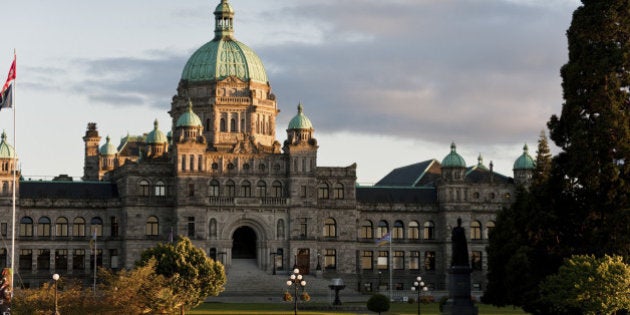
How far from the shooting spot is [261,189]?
14438 cm

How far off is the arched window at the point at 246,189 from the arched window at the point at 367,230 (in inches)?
581

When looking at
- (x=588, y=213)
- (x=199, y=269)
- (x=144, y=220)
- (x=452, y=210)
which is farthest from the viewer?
(x=452, y=210)

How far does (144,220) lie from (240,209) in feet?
31.7

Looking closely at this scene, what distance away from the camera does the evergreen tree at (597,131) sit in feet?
271

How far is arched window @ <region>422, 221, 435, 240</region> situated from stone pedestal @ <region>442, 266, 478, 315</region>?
82593 millimetres

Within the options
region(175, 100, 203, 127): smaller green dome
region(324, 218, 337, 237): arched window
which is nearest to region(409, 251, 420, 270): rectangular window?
region(324, 218, 337, 237): arched window

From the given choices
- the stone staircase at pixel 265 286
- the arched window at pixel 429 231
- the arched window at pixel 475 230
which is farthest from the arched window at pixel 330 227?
the arched window at pixel 475 230

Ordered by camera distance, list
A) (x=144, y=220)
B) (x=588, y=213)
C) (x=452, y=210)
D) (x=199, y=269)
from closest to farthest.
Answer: (x=588, y=213) < (x=199, y=269) < (x=144, y=220) < (x=452, y=210)

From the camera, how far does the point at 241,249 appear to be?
148 meters

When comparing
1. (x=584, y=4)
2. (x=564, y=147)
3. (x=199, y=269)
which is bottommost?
(x=199, y=269)

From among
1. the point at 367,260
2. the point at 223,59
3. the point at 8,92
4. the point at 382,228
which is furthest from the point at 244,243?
the point at 8,92

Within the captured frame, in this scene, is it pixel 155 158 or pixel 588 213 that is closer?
pixel 588 213

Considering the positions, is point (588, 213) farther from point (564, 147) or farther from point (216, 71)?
point (216, 71)

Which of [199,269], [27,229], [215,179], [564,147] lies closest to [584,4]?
[564,147]
